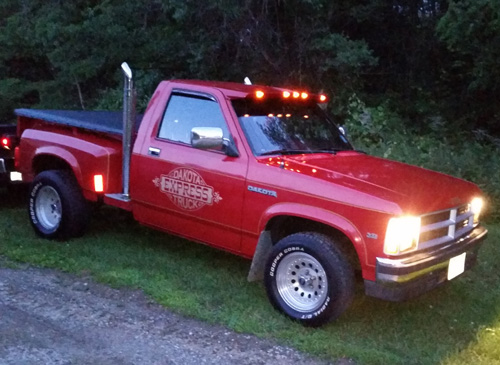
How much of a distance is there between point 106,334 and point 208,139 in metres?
1.78

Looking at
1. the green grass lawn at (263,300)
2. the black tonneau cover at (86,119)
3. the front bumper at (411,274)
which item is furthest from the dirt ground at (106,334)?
the black tonneau cover at (86,119)

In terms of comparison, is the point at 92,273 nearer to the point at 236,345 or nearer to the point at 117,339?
the point at 117,339

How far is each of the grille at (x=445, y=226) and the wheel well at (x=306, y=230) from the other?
607 millimetres

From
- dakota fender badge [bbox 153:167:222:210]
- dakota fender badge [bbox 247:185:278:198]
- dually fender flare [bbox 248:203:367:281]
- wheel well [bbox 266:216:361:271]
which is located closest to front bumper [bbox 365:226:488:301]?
dually fender flare [bbox 248:203:367:281]

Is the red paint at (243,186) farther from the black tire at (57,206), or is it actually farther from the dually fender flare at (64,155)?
the black tire at (57,206)

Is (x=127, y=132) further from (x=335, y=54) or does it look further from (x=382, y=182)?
(x=335, y=54)

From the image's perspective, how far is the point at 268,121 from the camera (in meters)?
6.21

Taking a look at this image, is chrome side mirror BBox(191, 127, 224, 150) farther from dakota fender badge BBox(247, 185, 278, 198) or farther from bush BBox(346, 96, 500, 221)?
bush BBox(346, 96, 500, 221)

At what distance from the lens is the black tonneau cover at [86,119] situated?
23.4 feet

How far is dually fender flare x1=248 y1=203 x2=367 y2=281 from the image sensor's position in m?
5.10

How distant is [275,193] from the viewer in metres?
5.58

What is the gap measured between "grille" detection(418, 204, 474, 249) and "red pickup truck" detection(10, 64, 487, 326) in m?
0.01

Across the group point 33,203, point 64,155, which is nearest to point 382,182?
point 64,155

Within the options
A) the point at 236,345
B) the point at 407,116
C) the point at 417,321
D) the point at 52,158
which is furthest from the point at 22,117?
the point at 407,116
